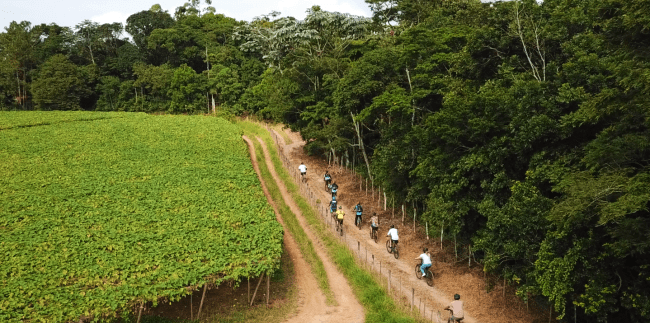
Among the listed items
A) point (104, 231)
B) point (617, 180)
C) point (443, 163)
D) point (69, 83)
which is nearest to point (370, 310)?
point (443, 163)

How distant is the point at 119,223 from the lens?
780 inches

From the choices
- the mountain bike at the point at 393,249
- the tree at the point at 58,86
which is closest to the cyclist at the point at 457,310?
the mountain bike at the point at 393,249

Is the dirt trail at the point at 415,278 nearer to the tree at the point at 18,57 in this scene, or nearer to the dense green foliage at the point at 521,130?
the dense green foliage at the point at 521,130

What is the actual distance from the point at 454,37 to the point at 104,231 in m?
19.2

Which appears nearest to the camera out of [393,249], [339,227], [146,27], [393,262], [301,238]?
[393,262]

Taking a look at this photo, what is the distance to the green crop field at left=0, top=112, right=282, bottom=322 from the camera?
14.6 meters

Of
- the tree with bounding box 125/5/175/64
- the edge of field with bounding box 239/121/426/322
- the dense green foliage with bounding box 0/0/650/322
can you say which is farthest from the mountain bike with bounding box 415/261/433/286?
the tree with bounding box 125/5/175/64

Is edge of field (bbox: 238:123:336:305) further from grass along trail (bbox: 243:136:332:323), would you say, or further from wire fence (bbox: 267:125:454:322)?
wire fence (bbox: 267:125:454:322)

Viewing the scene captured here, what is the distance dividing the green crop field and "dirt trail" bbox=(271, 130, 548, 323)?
210 inches

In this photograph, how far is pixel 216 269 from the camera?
53.1 ft

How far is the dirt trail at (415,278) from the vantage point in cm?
1703

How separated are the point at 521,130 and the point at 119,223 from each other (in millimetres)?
16664

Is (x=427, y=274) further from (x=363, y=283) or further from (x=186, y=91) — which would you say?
(x=186, y=91)

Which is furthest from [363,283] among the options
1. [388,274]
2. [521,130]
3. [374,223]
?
[521,130]
